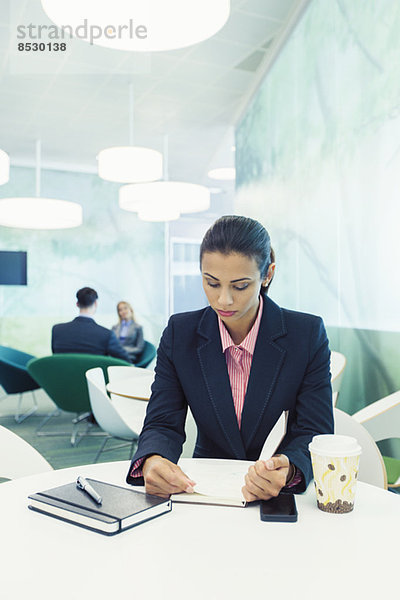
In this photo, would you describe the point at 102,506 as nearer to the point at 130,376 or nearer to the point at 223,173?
the point at 130,376

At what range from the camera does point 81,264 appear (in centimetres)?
880

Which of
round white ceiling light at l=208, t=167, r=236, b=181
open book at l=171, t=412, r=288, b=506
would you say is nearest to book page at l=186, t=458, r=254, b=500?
open book at l=171, t=412, r=288, b=506

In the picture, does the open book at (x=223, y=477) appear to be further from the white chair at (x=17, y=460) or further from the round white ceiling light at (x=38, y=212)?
the round white ceiling light at (x=38, y=212)

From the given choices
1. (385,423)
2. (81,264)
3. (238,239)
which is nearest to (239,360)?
(238,239)

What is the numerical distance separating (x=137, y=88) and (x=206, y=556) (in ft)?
17.6

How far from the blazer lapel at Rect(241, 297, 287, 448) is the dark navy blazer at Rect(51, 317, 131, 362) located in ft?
12.4

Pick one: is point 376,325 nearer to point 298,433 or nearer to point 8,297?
point 298,433

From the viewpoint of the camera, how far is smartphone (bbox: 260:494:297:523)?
1.04 m

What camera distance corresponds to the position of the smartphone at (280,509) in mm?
1038

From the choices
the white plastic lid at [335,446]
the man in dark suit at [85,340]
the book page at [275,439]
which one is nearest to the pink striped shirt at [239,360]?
the book page at [275,439]

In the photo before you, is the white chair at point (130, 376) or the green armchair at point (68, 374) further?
the green armchair at point (68, 374)

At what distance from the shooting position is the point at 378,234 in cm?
302

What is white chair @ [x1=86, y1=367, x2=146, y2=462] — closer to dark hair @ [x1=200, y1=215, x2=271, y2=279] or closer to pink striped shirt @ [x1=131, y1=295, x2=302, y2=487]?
pink striped shirt @ [x1=131, y1=295, x2=302, y2=487]

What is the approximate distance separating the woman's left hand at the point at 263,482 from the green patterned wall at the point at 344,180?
1.95 metres
